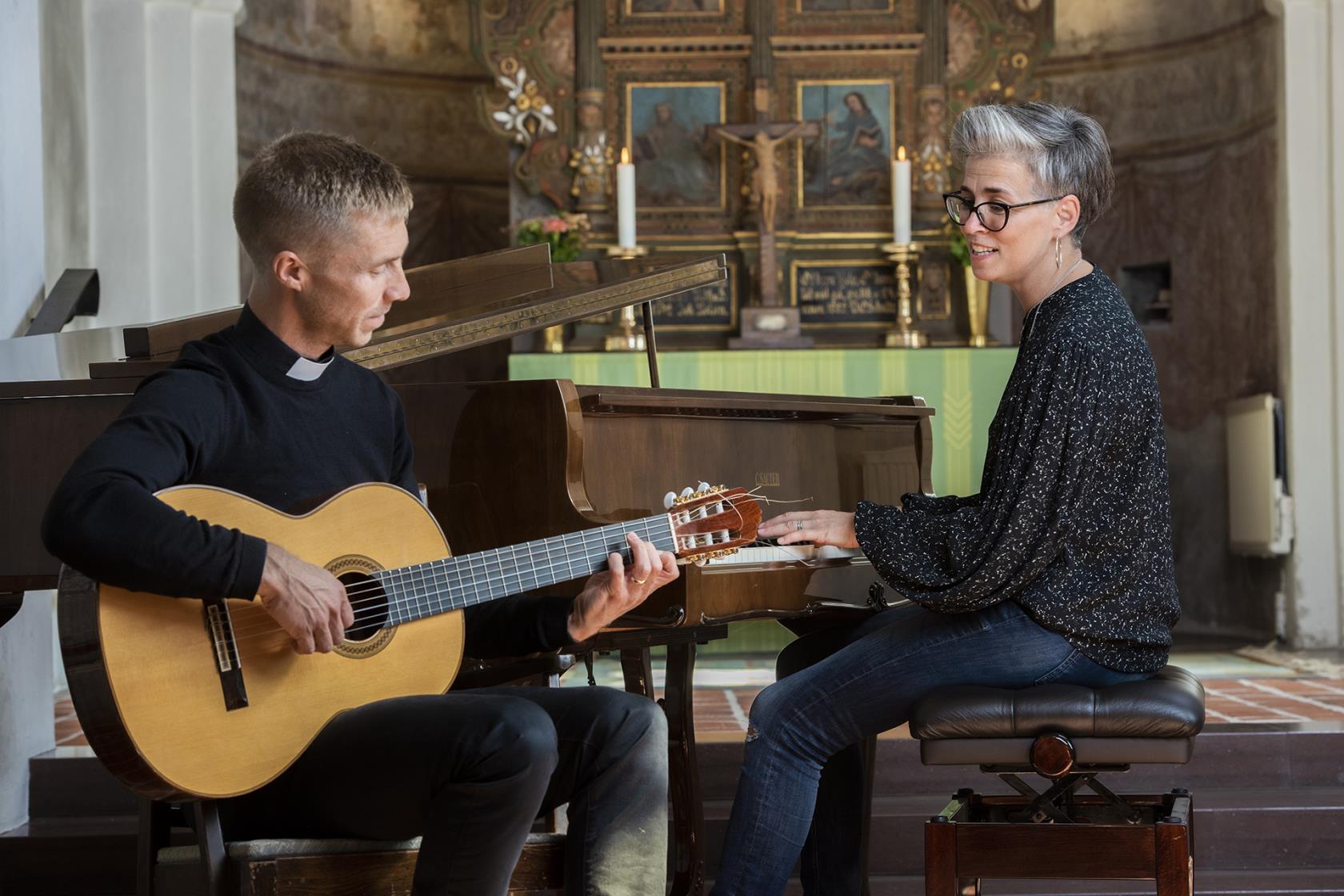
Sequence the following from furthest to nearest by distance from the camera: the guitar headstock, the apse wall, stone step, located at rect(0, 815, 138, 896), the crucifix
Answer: the apse wall, the crucifix, stone step, located at rect(0, 815, 138, 896), the guitar headstock

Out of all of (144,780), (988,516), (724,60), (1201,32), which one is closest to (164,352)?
(144,780)

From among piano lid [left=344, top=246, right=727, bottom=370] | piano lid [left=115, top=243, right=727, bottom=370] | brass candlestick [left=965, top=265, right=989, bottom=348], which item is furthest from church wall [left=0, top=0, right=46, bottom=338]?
brass candlestick [left=965, top=265, right=989, bottom=348]

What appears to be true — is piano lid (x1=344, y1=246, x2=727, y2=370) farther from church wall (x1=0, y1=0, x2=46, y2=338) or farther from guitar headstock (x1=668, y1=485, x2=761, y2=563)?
church wall (x1=0, y1=0, x2=46, y2=338)

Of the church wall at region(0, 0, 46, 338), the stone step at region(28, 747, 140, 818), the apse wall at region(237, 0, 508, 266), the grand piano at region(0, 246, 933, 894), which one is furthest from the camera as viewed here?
the apse wall at region(237, 0, 508, 266)

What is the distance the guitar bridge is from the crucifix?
18.9 feet

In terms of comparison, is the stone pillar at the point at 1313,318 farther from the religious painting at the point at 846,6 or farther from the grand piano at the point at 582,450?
the grand piano at the point at 582,450

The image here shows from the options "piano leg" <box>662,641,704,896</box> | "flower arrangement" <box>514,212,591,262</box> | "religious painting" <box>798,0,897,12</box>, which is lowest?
"piano leg" <box>662,641,704,896</box>

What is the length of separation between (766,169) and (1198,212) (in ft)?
8.71

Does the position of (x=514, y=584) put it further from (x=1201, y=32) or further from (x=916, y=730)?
(x=1201, y=32)

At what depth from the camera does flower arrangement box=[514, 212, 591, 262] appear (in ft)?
24.7

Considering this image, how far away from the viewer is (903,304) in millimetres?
7887

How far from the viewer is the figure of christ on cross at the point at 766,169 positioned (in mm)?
7730

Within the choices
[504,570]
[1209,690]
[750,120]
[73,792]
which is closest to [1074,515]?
[504,570]

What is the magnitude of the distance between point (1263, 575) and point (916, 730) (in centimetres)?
620
